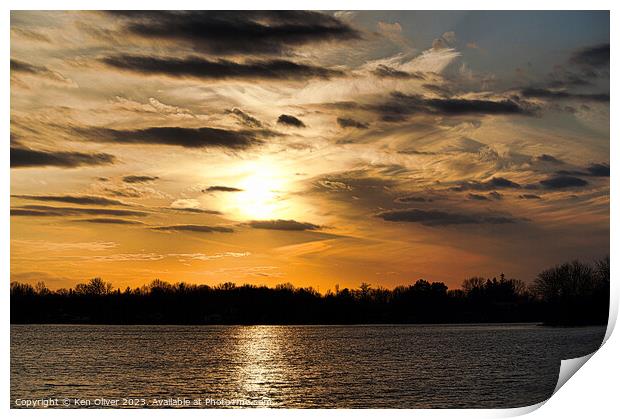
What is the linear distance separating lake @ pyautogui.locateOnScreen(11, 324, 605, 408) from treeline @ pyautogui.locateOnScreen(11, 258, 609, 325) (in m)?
1.37

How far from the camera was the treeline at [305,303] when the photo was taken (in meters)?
25.4

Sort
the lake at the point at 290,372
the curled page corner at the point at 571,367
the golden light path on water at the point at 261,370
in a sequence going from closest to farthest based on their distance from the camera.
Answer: the curled page corner at the point at 571,367 → the lake at the point at 290,372 → the golden light path on water at the point at 261,370

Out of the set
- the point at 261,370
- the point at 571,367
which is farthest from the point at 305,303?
the point at 571,367

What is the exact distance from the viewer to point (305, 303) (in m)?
33.4

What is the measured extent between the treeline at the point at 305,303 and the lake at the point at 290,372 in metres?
1.37

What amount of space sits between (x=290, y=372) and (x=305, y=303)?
4275mm

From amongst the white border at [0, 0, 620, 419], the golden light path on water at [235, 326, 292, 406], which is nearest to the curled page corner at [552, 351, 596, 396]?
the white border at [0, 0, 620, 419]

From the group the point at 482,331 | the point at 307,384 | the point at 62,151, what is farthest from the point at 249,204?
the point at 482,331

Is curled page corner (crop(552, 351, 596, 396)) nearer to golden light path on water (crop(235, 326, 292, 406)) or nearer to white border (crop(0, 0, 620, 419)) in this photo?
white border (crop(0, 0, 620, 419))

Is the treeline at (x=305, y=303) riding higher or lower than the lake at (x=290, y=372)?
higher
